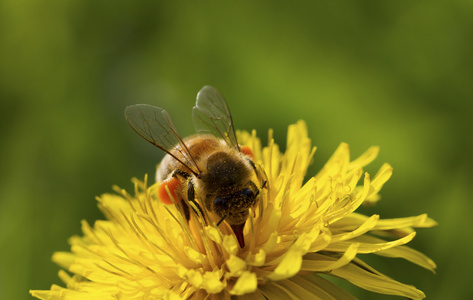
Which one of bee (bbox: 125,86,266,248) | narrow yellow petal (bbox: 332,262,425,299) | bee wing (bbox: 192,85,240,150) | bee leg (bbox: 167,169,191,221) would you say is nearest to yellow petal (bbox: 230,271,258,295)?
bee (bbox: 125,86,266,248)

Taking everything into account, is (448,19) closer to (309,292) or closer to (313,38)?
(313,38)

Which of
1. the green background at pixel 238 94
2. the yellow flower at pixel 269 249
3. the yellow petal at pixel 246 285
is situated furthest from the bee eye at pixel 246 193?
the green background at pixel 238 94

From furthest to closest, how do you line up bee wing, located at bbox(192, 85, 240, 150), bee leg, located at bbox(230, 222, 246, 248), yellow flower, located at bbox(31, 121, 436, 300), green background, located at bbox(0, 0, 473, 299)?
1. green background, located at bbox(0, 0, 473, 299)
2. bee wing, located at bbox(192, 85, 240, 150)
3. bee leg, located at bbox(230, 222, 246, 248)
4. yellow flower, located at bbox(31, 121, 436, 300)

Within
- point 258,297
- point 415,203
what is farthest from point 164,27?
point 258,297

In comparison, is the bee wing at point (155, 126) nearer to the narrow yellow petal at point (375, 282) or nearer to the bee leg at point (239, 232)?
the bee leg at point (239, 232)

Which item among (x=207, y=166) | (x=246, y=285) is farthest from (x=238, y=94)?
(x=246, y=285)

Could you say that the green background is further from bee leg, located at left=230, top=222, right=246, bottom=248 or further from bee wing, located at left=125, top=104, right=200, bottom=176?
bee wing, located at left=125, top=104, right=200, bottom=176
